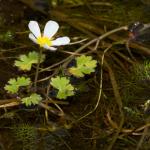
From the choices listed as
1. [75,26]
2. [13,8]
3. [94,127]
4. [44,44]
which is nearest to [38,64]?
[44,44]

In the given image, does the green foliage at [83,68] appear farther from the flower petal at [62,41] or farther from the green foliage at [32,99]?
the green foliage at [32,99]

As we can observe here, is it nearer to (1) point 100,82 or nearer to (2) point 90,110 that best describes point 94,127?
(2) point 90,110

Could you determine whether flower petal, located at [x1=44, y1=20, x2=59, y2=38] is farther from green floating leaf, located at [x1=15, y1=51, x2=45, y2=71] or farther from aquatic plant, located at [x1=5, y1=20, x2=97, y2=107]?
green floating leaf, located at [x1=15, y1=51, x2=45, y2=71]

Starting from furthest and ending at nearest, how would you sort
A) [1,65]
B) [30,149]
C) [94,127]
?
[1,65] < [94,127] < [30,149]

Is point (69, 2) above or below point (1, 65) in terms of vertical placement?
above

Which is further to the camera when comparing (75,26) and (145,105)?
(75,26)

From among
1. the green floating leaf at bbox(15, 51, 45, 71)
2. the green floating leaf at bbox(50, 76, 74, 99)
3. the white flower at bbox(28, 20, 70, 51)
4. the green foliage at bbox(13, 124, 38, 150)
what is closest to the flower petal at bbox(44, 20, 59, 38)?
the white flower at bbox(28, 20, 70, 51)

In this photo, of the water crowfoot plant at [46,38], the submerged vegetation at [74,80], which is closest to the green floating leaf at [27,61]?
the submerged vegetation at [74,80]
